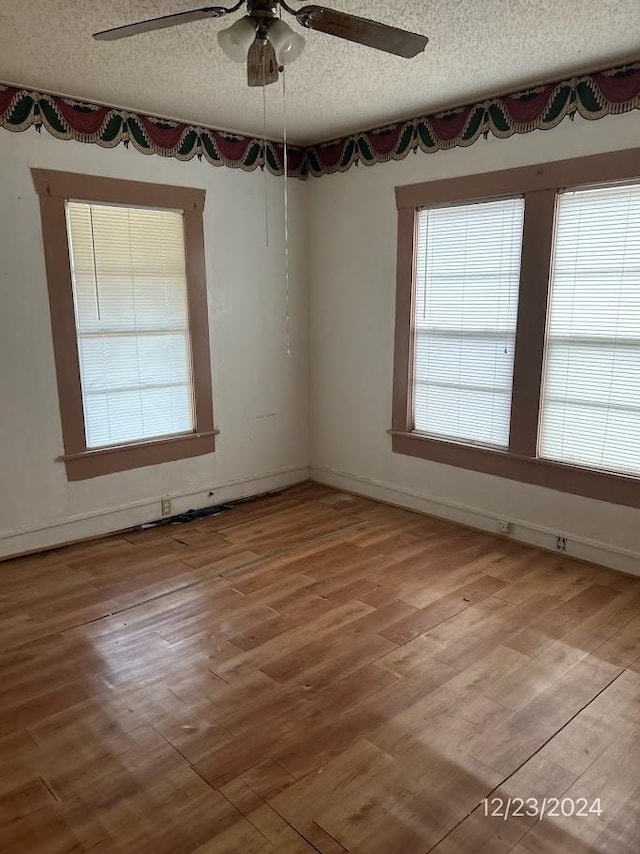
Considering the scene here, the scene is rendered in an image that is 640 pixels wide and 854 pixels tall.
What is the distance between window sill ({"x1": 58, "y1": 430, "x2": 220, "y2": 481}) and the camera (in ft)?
12.9

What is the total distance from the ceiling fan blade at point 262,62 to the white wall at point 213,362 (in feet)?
6.25

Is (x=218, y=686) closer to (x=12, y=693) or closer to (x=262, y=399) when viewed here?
(x=12, y=693)

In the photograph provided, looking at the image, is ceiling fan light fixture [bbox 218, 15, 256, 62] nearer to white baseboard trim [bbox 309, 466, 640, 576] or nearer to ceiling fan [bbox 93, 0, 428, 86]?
ceiling fan [bbox 93, 0, 428, 86]

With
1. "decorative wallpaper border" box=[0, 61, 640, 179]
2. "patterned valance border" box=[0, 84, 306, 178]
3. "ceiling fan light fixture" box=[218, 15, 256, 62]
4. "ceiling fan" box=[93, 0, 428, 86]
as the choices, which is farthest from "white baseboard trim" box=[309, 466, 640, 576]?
"ceiling fan light fixture" box=[218, 15, 256, 62]

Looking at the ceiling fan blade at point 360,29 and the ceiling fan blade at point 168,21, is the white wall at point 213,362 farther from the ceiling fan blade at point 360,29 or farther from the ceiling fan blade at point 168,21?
the ceiling fan blade at point 360,29

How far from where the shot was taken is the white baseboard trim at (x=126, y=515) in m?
3.79

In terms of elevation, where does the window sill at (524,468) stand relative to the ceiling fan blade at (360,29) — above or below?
below

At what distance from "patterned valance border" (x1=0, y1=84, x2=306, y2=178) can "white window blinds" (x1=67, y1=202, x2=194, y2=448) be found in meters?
0.41

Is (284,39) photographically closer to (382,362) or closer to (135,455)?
(382,362)

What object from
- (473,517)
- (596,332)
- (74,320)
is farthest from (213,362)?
(596,332)

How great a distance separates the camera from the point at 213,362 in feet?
14.8

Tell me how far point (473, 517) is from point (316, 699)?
6.90 ft

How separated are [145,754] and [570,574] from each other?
8.05 ft

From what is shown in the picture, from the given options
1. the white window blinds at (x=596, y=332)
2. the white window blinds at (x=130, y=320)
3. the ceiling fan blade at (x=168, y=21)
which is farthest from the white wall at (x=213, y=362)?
the white window blinds at (x=596, y=332)
